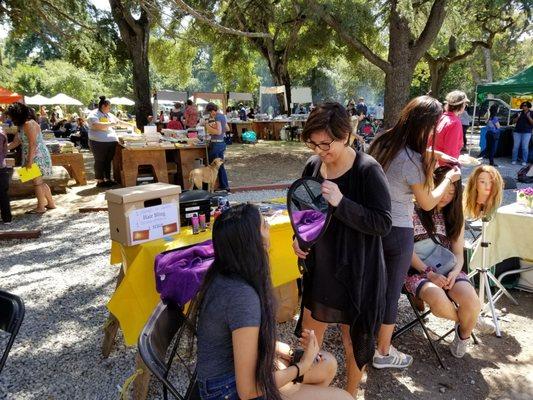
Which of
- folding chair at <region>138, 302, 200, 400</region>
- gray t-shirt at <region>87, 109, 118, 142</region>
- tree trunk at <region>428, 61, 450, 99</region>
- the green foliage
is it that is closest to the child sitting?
gray t-shirt at <region>87, 109, 118, 142</region>

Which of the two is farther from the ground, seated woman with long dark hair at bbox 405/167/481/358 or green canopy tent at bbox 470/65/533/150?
green canopy tent at bbox 470/65/533/150

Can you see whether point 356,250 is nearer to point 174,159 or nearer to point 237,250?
point 237,250

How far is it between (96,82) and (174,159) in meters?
34.9

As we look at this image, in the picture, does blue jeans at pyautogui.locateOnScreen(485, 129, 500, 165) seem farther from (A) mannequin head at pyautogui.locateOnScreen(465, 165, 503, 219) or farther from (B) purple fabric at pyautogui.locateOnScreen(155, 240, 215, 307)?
(B) purple fabric at pyautogui.locateOnScreen(155, 240, 215, 307)

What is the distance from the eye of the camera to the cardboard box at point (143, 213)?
2.48 metres

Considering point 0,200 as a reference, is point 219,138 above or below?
above

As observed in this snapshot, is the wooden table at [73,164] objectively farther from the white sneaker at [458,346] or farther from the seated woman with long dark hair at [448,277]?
the white sneaker at [458,346]

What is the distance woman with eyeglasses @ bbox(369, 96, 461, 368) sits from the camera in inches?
88.3

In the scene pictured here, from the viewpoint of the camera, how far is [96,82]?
127 feet

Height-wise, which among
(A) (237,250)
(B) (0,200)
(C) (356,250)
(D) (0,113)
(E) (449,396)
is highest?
(D) (0,113)

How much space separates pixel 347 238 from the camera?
196 centimetres

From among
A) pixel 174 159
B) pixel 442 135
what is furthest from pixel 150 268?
pixel 174 159

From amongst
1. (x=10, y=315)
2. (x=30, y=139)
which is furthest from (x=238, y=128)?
(x=10, y=315)

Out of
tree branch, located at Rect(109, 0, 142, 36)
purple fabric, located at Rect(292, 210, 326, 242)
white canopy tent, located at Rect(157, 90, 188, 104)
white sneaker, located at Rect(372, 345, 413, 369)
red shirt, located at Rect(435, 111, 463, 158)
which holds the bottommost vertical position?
white sneaker, located at Rect(372, 345, 413, 369)
